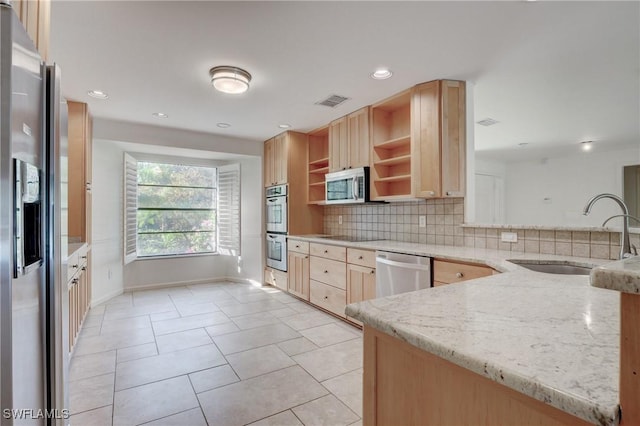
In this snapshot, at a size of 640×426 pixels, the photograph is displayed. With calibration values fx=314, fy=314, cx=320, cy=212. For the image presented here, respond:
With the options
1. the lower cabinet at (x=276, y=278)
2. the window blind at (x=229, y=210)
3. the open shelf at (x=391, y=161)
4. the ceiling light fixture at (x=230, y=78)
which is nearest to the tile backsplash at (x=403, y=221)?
the open shelf at (x=391, y=161)

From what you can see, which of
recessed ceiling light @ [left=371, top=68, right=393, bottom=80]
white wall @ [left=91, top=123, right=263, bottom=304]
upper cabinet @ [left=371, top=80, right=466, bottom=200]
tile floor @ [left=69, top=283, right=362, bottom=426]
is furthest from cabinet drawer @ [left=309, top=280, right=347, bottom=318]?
recessed ceiling light @ [left=371, top=68, right=393, bottom=80]

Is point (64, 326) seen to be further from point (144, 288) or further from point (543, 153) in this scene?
point (543, 153)

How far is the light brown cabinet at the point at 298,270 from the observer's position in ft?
13.8

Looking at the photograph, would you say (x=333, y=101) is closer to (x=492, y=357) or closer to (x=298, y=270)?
(x=298, y=270)

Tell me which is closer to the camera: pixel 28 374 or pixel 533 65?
pixel 28 374

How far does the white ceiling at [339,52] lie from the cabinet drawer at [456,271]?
1.61m

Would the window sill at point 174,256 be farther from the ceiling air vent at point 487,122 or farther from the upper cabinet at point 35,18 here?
the ceiling air vent at point 487,122

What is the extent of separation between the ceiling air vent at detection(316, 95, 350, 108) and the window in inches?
96.8

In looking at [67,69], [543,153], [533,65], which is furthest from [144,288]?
[543,153]

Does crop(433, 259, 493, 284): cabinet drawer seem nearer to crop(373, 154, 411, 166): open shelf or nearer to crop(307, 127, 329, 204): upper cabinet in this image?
Answer: crop(373, 154, 411, 166): open shelf

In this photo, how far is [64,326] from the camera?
4.59 ft

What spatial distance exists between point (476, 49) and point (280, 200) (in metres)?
3.23

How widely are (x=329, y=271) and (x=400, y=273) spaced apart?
46.2 inches

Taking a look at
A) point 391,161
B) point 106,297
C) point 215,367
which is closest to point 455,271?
point 391,161
